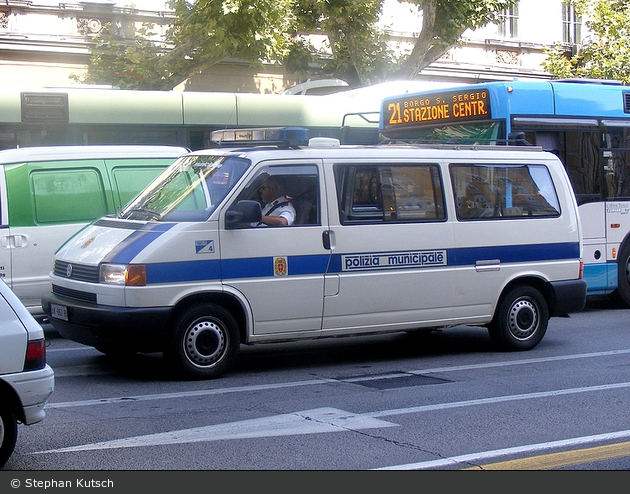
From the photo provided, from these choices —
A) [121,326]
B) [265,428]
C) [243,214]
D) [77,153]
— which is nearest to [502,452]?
[265,428]

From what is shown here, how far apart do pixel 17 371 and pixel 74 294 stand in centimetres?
290

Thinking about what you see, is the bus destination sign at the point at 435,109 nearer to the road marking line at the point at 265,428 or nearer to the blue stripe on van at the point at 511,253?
the blue stripe on van at the point at 511,253

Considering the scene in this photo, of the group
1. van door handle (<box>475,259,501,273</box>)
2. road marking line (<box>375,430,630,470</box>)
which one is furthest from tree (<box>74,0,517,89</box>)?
road marking line (<box>375,430,630,470</box>)

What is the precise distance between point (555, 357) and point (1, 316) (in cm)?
605

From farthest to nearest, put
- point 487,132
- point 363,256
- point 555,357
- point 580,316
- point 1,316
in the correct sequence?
1. point 580,316
2. point 487,132
3. point 555,357
4. point 363,256
5. point 1,316

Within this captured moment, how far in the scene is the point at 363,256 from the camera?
28.6 ft

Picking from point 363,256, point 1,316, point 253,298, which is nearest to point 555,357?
point 363,256

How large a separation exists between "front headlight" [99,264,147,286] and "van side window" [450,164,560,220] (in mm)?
3324

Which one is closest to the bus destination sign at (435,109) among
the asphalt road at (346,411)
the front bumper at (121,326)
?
the asphalt road at (346,411)

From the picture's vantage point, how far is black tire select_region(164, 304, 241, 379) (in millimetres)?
7938

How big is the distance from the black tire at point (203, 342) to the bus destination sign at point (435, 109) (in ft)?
16.9

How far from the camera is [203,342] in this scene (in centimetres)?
807

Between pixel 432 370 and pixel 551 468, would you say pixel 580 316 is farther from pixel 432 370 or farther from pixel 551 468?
pixel 551 468

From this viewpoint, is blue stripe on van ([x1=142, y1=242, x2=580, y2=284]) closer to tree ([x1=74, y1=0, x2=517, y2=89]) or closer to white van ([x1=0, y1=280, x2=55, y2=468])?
white van ([x1=0, y1=280, x2=55, y2=468])
